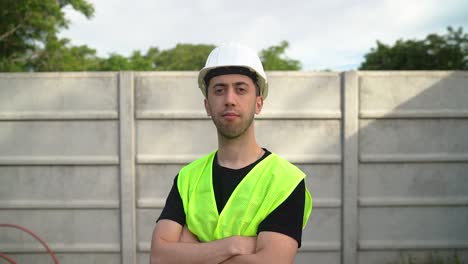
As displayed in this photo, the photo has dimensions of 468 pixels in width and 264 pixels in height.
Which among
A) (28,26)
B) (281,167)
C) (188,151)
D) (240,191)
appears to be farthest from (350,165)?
(28,26)

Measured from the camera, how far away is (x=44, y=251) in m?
4.69

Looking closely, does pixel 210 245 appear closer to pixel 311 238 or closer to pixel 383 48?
pixel 311 238

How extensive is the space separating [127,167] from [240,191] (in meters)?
3.14

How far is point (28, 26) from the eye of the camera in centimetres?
1513

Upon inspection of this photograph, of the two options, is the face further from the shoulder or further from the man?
the shoulder

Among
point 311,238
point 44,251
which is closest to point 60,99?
point 44,251

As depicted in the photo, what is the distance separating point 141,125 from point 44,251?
173cm

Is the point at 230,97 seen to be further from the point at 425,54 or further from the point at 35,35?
the point at 425,54

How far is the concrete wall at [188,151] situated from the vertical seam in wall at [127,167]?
0.03ft

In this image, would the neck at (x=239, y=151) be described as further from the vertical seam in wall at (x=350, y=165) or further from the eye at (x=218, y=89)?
the vertical seam in wall at (x=350, y=165)

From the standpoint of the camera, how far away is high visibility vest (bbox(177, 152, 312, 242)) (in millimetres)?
1666

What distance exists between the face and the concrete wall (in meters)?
2.90

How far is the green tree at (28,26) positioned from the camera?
1404 cm

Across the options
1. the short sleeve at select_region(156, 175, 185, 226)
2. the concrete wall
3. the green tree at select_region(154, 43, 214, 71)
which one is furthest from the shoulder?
the green tree at select_region(154, 43, 214, 71)
